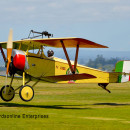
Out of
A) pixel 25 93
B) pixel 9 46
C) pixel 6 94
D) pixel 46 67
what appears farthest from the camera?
pixel 6 94

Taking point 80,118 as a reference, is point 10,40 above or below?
above

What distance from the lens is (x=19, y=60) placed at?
686 inches

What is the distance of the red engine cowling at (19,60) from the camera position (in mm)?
17375

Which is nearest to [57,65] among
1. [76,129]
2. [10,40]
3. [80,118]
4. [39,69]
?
[39,69]

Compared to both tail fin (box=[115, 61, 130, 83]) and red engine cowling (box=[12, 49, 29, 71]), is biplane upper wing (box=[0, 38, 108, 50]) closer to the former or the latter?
red engine cowling (box=[12, 49, 29, 71])

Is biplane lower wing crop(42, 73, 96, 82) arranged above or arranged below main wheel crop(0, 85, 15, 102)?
above

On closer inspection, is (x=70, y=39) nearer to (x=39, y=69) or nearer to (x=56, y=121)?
(x=39, y=69)

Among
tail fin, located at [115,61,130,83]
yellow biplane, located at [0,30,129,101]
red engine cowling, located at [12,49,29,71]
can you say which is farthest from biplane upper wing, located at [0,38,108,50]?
tail fin, located at [115,61,130,83]

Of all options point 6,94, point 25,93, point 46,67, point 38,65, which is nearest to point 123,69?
point 46,67

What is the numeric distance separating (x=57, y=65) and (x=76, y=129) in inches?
327

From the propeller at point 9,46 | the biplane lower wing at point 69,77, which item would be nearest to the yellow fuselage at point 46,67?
the biplane lower wing at point 69,77

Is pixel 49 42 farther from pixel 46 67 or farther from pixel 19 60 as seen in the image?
pixel 19 60

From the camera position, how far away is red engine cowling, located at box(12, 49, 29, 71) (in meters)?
17.4

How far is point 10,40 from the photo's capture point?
58.6 ft
